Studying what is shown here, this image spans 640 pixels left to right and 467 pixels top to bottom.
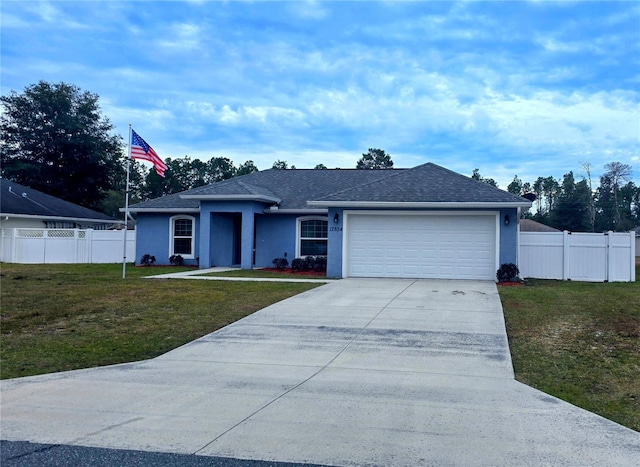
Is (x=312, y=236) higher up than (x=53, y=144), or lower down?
lower down

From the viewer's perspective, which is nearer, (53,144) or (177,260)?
(177,260)

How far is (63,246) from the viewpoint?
26.3m

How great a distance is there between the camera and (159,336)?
9.88m

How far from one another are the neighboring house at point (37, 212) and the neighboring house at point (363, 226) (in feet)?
26.8

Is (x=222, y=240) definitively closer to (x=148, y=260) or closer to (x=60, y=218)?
(x=148, y=260)

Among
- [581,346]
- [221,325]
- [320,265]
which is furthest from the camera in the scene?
[320,265]

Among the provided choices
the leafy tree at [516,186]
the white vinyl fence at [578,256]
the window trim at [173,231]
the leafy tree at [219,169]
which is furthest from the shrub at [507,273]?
the leafy tree at [516,186]

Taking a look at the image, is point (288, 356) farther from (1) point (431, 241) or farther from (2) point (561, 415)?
(1) point (431, 241)

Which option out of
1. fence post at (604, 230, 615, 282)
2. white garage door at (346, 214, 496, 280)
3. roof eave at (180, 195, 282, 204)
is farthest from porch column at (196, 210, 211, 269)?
fence post at (604, 230, 615, 282)

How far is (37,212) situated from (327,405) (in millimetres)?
27060

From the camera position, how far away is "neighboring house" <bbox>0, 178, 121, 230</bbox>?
27625 millimetres

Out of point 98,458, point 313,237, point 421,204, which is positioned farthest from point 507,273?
point 98,458

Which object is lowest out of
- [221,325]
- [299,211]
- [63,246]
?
[221,325]

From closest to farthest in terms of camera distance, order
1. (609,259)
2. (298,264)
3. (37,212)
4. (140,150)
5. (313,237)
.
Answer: (140,150) → (609,259) → (298,264) → (313,237) → (37,212)
